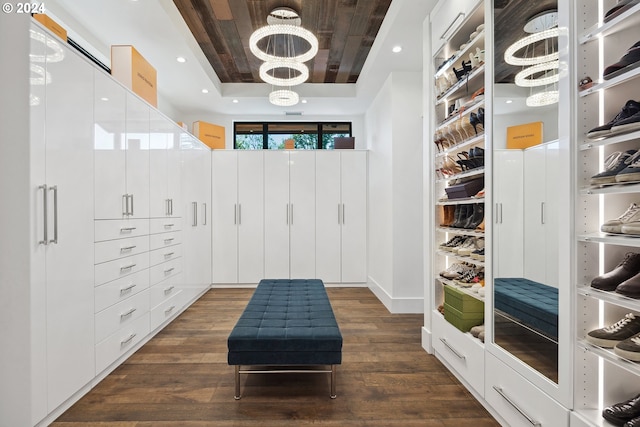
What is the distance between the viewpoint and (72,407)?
2152 millimetres

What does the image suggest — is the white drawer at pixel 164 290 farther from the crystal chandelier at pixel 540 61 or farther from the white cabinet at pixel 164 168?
the crystal chandelier at pixel 540 61

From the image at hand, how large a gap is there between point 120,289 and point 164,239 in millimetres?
933

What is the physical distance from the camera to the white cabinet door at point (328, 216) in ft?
18.4

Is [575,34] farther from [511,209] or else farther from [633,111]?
[511,209]

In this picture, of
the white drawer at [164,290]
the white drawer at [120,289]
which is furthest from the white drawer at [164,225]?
the white drawer at [164,290]

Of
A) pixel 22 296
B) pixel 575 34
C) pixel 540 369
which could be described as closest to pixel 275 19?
pixel 575 34

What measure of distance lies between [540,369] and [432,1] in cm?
266

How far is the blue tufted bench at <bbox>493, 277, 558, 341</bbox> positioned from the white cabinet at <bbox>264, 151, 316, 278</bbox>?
3782 millimetres

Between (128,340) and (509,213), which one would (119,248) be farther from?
(509,213)

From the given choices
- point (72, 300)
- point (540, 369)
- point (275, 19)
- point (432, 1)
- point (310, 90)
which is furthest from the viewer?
point (310, 90)

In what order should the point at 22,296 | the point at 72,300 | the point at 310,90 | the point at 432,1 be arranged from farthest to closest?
the point at 310,90 < the point at 432,1 < the point at 72,300 < the point at 22,296

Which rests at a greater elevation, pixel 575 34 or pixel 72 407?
pixel 575 34

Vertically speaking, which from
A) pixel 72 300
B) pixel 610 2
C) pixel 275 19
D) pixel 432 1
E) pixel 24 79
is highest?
pixel 275 19

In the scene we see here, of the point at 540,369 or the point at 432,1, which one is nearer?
the point at 540,369
